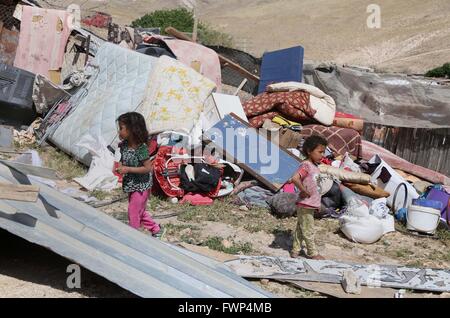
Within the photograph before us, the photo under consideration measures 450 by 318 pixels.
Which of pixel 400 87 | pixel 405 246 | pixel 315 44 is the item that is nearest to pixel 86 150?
pixel 405 246

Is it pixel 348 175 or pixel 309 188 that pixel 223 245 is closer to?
pixel 309 188

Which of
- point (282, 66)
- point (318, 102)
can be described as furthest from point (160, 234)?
point (282, 66)

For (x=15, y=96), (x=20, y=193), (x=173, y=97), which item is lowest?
(x=20, y=193)

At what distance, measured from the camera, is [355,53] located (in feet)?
113

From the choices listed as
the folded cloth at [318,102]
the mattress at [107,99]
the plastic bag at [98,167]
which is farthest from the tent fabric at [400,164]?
the plastic bag at [98,167]

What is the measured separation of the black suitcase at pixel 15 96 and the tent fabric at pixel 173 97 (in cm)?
228

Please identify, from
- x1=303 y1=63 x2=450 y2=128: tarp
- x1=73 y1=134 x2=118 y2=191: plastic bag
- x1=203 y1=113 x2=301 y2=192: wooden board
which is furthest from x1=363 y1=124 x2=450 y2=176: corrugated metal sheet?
x1=73 y1=134 x2=118 y2=191: plastic bag

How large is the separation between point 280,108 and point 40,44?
15.6ft

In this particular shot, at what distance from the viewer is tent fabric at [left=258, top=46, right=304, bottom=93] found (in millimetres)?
10711

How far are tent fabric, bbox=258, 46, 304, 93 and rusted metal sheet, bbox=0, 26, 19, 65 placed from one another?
4.74 m

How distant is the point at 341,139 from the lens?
28.7 feet

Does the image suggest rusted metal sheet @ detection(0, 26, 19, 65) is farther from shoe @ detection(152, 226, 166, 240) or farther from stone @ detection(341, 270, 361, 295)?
stone @ detection(341, 270, 361, 295)

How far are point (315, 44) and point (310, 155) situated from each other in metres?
34.5
